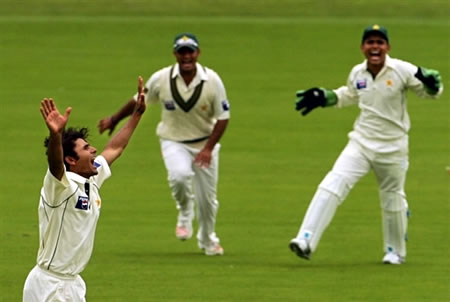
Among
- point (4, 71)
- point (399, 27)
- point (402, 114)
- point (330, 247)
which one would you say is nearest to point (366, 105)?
point (402, 114)

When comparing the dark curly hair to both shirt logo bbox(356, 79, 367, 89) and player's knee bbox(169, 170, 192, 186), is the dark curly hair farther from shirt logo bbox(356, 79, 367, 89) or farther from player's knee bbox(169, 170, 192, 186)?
shirt logo bbox(356, 79, 367, 89)

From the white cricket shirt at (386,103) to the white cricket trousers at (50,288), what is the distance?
15.3ft

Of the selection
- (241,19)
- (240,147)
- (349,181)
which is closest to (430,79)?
(349,181)

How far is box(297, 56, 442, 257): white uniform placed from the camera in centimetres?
1291

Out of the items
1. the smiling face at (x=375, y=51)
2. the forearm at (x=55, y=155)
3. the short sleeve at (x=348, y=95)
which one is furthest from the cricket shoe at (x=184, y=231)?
the forearm at (x=55, y=155)

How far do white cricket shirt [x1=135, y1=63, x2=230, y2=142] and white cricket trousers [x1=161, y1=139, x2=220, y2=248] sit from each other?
13 cm

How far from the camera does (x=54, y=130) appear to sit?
838 cm

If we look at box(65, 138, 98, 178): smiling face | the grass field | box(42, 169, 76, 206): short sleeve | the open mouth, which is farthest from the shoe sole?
box(42, 169, 76, 206): short sleeve

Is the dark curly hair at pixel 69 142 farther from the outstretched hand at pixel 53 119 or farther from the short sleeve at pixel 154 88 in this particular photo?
the short sleeve at pixel 154 88

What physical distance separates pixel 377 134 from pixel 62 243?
470 centimetres

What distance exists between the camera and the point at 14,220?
15.2 metres

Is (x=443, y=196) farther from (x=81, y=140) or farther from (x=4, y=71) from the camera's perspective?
(x=4, y=71)

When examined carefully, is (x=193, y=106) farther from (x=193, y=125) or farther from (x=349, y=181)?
(x=349, y=181)

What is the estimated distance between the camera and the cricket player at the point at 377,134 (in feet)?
42.3
